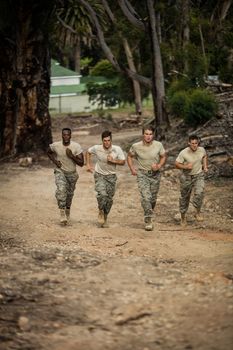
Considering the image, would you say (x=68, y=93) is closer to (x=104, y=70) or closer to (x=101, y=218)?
(x=104, y=70)

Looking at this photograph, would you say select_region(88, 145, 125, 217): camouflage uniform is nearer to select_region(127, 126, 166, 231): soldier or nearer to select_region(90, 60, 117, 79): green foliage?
select_region(127, 126, 166, 231): soldier

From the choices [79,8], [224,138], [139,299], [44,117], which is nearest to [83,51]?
[79,8]

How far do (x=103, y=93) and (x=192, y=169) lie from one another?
116 ft

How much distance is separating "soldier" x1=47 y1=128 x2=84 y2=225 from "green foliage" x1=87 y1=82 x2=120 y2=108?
34.5 meters

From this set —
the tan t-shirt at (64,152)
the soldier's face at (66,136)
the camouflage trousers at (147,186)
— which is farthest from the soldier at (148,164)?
the soldier's face at (66,136)

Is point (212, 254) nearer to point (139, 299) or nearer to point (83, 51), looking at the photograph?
point (139, 299)

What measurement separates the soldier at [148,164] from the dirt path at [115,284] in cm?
47

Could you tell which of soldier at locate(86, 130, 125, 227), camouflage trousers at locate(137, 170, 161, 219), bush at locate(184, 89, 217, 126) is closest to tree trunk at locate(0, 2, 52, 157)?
bush at locate(184, 89, 217, 126)

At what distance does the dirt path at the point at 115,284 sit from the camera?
4.86 m

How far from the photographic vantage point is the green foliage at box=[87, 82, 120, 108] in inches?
1729

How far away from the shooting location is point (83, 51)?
61000mm

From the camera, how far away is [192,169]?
9.67 metres

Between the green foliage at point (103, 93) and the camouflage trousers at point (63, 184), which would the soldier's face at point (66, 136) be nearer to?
the camouflage trousers at point (63, 184)

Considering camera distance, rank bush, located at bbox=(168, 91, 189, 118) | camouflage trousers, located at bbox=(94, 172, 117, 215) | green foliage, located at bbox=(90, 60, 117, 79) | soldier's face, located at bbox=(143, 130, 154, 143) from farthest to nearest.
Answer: green foliage, located at bbox=(90, 60, 117, 79) → bush, located at bbox=(168, 91, 189, 118) → camouflage trousers, located at bbox=(94, 172, 117, 215) → soldier's face, located at bbox=(143, 130, 154, 143)
